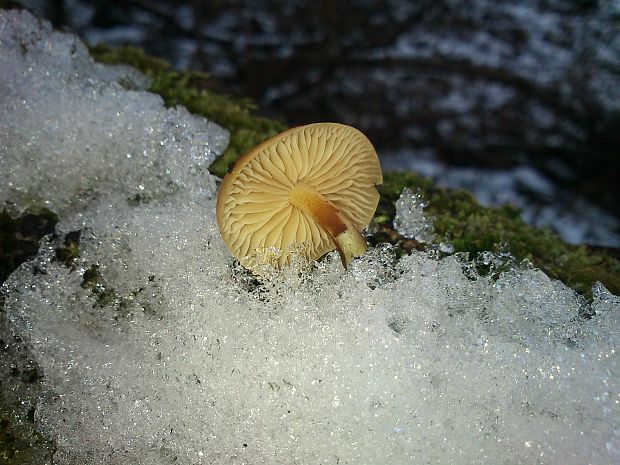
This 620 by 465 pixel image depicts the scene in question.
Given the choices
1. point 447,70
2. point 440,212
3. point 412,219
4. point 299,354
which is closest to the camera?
point 299,354

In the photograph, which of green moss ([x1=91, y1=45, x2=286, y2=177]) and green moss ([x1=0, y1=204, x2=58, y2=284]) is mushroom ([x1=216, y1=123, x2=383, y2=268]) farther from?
green moss ([x1=0, y1=204, x2=58, y2=284])

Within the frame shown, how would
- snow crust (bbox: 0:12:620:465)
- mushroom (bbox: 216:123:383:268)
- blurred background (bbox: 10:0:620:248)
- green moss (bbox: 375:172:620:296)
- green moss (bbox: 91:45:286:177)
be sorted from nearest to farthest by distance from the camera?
1. snow crust (bbox: 0:12:620:465)
2. mushroom (bbox: 216:123:383:268)
3. green moss (bbox: 375:172:620:296)
4. green moss (bbox: 91:45:286:177)
5. blurred background (bbox: 10:0:620:248)

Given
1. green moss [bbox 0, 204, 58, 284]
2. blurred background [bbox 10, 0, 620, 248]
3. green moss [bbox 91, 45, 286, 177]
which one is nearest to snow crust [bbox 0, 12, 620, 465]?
green moss [bbox 0, 204, 58, 284]

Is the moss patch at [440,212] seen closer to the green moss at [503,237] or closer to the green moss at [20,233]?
the green moss at [503,237]

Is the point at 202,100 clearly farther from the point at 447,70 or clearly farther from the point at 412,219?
the point at 447,70

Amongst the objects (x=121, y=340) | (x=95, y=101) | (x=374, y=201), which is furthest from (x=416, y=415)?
(x=95, y=101)

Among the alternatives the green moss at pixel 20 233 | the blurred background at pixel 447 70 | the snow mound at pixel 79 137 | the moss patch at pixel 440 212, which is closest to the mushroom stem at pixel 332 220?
→ the moss patch at pixel 440 212

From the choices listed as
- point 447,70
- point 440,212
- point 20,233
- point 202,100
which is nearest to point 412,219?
point 440,212
